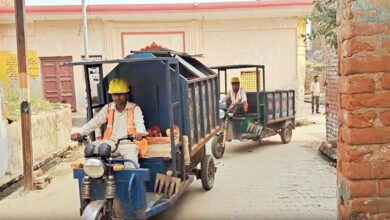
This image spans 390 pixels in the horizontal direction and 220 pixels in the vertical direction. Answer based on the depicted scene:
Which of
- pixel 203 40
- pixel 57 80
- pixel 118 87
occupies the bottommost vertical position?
pixel 118 87

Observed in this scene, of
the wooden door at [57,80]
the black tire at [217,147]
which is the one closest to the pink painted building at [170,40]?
the wooden door at [57,80]

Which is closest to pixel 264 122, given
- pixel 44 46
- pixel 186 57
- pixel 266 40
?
pixel 186 57

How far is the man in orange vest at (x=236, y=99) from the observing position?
9047 millimetres

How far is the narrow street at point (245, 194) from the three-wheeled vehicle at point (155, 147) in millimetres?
444

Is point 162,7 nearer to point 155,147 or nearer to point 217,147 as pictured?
point 217,147

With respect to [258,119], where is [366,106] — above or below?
above

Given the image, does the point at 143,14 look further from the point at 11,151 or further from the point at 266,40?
the point at 11,151

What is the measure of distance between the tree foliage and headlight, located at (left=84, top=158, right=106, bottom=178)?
14.0ft

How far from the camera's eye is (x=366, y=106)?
2.10m

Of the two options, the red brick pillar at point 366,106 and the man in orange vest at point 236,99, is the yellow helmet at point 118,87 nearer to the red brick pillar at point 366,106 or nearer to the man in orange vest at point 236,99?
the red brick pillar at point 366,106

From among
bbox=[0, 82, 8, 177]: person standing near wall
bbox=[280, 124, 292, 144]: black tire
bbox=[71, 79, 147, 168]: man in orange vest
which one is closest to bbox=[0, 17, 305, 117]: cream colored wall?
bbox=[280, 124, 292, 144]: black tire

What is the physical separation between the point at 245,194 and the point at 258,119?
12.0 feet

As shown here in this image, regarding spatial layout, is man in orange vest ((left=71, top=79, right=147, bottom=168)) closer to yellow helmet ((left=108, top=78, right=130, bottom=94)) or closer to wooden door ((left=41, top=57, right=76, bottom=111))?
yellow helmet ((left=108, top=78, right=130, bottom=94))

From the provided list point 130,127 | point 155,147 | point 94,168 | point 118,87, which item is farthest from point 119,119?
Result: point 94,168
